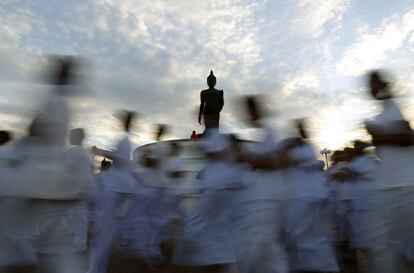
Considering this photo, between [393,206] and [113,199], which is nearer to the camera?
[393,206]

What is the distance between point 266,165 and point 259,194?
0.82 ft

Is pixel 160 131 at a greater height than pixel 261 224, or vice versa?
pixel 160 131

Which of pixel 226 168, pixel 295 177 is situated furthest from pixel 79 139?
pixel 295 177

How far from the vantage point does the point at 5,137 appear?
5270mm

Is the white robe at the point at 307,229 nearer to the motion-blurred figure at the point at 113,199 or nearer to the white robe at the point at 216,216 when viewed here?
the white robe at the point at 216,216

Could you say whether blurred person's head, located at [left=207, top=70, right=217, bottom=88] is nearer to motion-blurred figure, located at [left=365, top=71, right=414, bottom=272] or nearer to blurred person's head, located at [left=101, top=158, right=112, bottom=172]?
blurred person's head, located at [left=101, top=158, right=112, bottom=172]

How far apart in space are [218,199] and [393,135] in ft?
6.16

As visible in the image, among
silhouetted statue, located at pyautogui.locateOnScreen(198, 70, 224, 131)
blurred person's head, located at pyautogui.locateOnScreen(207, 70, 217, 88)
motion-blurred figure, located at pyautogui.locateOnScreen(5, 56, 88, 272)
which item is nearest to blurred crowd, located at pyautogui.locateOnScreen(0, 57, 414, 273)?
motion-blurred figure, located at pyautogui.locateOnScreen(5, 56, 88, 272)

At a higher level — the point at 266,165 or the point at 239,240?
the point at 266,165

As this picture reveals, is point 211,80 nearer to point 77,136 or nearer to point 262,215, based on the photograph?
point 77,136

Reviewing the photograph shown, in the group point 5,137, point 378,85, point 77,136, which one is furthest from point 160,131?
point 378,85

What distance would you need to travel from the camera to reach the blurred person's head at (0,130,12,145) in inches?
206

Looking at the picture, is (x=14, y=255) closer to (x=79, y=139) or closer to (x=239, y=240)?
(x=79, y=139)

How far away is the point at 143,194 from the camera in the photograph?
6.04m
